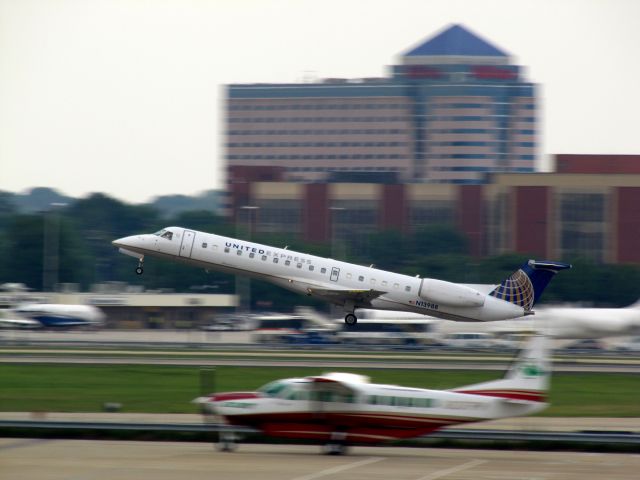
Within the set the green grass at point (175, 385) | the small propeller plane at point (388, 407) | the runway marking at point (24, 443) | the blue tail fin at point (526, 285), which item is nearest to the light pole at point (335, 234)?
the blue tail fin at point (526, 285)

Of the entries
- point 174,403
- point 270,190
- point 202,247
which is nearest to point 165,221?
point 270,190

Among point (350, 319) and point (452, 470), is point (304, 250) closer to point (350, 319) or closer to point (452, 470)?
point (350, 319)

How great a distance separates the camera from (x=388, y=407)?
34.7m

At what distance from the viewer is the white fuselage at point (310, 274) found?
60344mm

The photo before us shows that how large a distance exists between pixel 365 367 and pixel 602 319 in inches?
1165

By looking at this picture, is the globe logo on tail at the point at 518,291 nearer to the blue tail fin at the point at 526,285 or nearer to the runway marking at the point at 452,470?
the blue tail fin at the point at 526,285

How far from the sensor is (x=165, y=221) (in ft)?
652

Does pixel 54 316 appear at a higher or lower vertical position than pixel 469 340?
lower

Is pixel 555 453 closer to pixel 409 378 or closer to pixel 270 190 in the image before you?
pixel 409 378

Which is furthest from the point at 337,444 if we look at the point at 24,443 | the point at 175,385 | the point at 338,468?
the point at 175,385

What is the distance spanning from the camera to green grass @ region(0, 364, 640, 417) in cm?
4662

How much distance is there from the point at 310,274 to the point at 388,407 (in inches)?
1057

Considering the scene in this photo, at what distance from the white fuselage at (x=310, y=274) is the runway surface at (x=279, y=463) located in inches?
953

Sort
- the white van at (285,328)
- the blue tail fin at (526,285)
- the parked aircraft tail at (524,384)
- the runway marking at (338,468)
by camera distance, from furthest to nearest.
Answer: the white van at (285,328)
the blue tail fin at (526,285)
the parked aircraft tail at (524,384)
the runway marking at (338,468)
